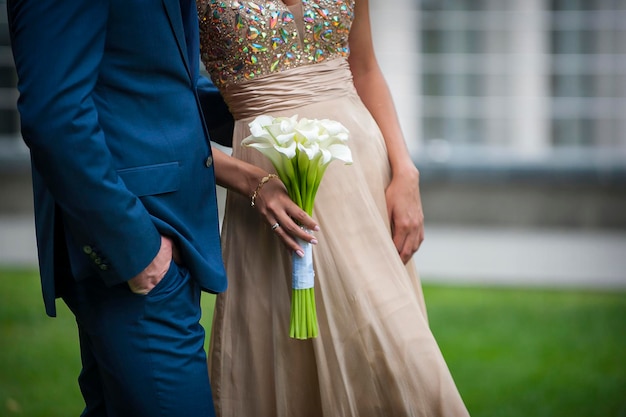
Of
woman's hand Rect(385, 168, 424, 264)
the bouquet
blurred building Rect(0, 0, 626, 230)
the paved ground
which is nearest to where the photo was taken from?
the bouquet

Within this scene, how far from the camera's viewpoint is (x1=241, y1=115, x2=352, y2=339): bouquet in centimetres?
254

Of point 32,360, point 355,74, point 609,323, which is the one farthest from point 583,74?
point 355,74

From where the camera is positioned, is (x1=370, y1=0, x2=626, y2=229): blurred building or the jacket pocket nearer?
the jacket pocket

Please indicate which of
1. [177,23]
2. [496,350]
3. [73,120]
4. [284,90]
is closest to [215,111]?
[284,90]

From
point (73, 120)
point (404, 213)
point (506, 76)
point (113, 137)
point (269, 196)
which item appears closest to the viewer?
point (73, 120)

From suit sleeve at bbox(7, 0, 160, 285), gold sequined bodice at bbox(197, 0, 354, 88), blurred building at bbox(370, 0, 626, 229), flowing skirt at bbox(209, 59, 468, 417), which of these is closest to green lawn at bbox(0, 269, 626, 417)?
flowing skirt at bbox(209, 59, 468, 417)

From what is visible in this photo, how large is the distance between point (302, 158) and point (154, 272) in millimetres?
504

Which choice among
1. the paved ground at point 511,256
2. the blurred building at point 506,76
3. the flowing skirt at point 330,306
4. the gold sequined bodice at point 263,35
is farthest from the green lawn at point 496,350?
the blurred building at point 506,76

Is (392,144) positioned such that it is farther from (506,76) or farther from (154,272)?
(506,76)

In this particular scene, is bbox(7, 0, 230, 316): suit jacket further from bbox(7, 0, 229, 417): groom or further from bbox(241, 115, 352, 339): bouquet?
bbox(241, 115, 352, 339): bouquet

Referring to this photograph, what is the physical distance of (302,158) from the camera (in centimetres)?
258

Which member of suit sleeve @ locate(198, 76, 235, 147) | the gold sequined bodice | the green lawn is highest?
the gold sequined bodice

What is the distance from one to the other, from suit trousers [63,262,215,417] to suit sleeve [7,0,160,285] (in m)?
0.14

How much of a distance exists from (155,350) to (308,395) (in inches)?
24.4
